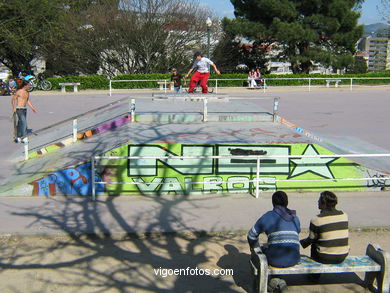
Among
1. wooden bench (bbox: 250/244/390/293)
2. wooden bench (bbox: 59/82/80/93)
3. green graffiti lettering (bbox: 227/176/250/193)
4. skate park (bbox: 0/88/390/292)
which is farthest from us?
wooden bench (bbox: 59/82/80/93)

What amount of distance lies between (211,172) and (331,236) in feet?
13.8

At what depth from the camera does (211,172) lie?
885 cm

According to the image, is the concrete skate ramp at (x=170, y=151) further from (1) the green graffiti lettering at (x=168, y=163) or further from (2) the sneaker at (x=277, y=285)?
(2) the sneaker at (x=277, y=285)

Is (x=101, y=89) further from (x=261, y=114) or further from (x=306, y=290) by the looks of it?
(x=306, y=290)

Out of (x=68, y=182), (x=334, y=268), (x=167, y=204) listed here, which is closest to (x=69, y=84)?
(x=68, y=182)

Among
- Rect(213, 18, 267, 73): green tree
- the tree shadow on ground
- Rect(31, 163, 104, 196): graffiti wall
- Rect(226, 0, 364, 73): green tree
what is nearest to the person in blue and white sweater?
the tree shadow on ground

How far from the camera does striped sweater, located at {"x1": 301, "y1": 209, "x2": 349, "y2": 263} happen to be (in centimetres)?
485

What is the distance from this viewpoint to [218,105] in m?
14.9

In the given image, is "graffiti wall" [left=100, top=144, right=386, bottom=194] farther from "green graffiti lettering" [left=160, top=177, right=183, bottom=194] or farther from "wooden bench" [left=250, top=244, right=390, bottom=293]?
"wooden bench" [left=250, top=244, right=390, bottom=293]

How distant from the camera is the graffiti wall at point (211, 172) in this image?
862cm

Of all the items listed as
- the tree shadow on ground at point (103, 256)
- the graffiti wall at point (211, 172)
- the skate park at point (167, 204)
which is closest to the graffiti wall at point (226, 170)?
the graffiti wall at point (211, 172)

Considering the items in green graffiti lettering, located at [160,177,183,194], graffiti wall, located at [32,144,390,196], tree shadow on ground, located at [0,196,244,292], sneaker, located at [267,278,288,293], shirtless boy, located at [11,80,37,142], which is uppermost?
shirtless boy, located at [11,80,37,142]

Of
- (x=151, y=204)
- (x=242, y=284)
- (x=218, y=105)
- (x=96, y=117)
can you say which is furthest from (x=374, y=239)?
(x=96, y=117)

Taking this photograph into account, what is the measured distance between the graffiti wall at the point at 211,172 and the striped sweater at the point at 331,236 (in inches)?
145
